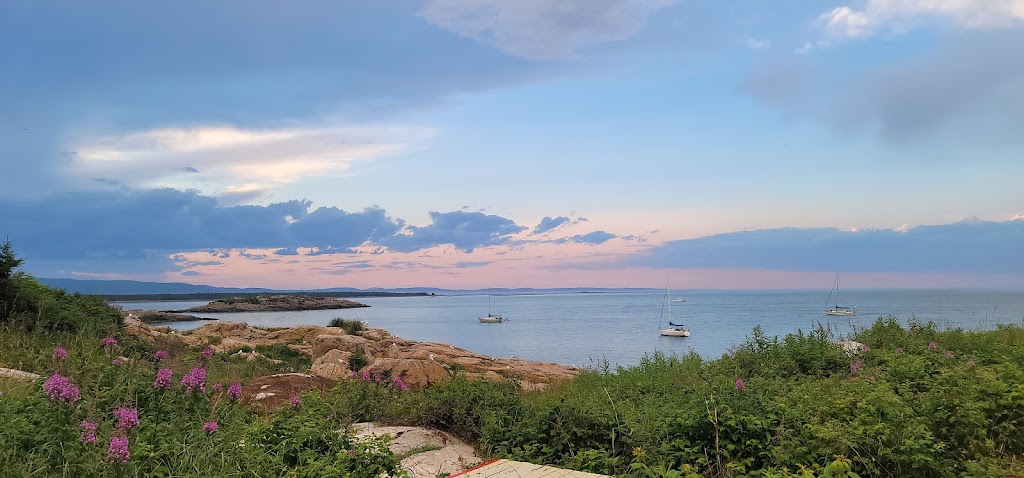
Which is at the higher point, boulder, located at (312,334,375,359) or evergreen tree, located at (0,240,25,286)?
evergreen tree, located at (0,240,25,286)

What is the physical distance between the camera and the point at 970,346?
1115 centimetres

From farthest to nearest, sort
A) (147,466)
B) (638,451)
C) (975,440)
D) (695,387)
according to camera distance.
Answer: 1. (695,387)
2. (975,440)
3. (638,451)
4. (147,466)

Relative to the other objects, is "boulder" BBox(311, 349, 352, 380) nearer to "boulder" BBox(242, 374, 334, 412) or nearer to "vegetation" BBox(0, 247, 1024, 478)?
"boulder" BBox(242, 374, 334, 412)

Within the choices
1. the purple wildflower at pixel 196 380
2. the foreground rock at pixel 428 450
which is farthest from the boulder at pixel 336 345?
the purple wildflower at pixel 196 380

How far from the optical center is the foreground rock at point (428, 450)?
5.90m

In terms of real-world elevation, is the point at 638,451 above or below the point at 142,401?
below

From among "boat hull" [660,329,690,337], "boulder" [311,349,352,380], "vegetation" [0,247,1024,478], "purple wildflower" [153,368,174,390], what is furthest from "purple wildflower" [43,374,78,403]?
"boat hull" [660,329,690,337]

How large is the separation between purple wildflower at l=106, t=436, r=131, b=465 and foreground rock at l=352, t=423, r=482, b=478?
6.27ft

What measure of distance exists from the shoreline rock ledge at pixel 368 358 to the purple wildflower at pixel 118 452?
5.00 meters

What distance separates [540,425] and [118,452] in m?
3.84

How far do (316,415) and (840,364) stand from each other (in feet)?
27.6

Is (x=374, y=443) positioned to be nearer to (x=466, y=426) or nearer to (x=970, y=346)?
(x=466, y=426)

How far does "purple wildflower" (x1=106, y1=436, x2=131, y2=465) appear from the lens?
3947 millimetres

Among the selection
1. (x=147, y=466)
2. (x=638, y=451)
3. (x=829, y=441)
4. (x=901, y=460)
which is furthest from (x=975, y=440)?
(x=147, y=466)
